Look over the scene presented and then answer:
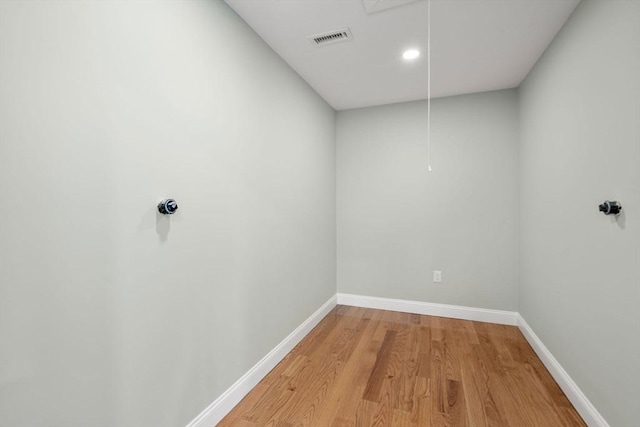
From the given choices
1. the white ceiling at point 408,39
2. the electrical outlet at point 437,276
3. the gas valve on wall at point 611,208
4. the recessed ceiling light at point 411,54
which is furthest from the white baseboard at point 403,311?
the recessed ceiling light at point 411,54

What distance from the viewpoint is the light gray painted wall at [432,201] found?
3098mm

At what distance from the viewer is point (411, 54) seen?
2.35 metres

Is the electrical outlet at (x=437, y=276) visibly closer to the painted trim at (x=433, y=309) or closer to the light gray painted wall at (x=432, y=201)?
the light gray painted wall at (x=432, y=201)

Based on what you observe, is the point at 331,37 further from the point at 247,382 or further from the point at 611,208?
the point at 247,382

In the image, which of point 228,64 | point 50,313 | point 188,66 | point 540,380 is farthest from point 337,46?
point 540,380

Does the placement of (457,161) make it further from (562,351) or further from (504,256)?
(562,351)

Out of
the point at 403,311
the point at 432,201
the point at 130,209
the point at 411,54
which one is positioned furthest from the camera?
the point at 403,311

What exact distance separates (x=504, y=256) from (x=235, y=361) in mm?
2793

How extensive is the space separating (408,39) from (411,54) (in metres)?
0.23

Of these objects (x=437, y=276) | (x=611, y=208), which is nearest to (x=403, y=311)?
(x=437, y=276)

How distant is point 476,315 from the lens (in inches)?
125

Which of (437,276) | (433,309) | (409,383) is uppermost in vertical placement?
(437,276)

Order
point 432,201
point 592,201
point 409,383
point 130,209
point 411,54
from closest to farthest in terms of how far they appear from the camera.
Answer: point 130,209 < point 592,201 < point 409,383 < point 411,54 < point 432,201

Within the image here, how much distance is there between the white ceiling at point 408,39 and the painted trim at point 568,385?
2.31 meters
